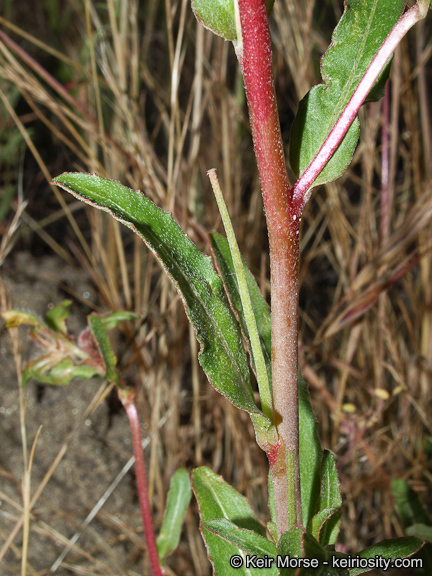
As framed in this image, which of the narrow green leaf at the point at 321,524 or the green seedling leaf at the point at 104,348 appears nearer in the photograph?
the narrow green leaf at the point at 321,524

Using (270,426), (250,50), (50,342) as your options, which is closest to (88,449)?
(50,342)

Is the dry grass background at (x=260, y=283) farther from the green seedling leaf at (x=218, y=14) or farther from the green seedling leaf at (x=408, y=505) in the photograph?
the green seedling leaf at (x=218, y=14)

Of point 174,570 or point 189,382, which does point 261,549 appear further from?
point 189,382

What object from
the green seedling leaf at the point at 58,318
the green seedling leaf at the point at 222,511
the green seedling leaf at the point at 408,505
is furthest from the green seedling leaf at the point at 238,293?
the green seedling leaf at the point at 408,505

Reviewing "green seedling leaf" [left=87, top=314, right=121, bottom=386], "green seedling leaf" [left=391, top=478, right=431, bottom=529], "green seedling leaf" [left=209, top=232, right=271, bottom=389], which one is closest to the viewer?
"green seedling leaf" [left=209, top=232, right=271, bottom=389]

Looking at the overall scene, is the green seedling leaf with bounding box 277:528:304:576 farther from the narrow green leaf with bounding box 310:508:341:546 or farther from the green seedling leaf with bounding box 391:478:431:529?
the green seedling leaf with bounding box 391:478:431:529

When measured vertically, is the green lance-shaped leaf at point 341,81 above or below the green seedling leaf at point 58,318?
above

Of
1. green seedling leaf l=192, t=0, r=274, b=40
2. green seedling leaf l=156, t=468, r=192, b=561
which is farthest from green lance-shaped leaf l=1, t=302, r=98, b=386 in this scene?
green seedling leaf l=192, t=0, r=274, b=40
